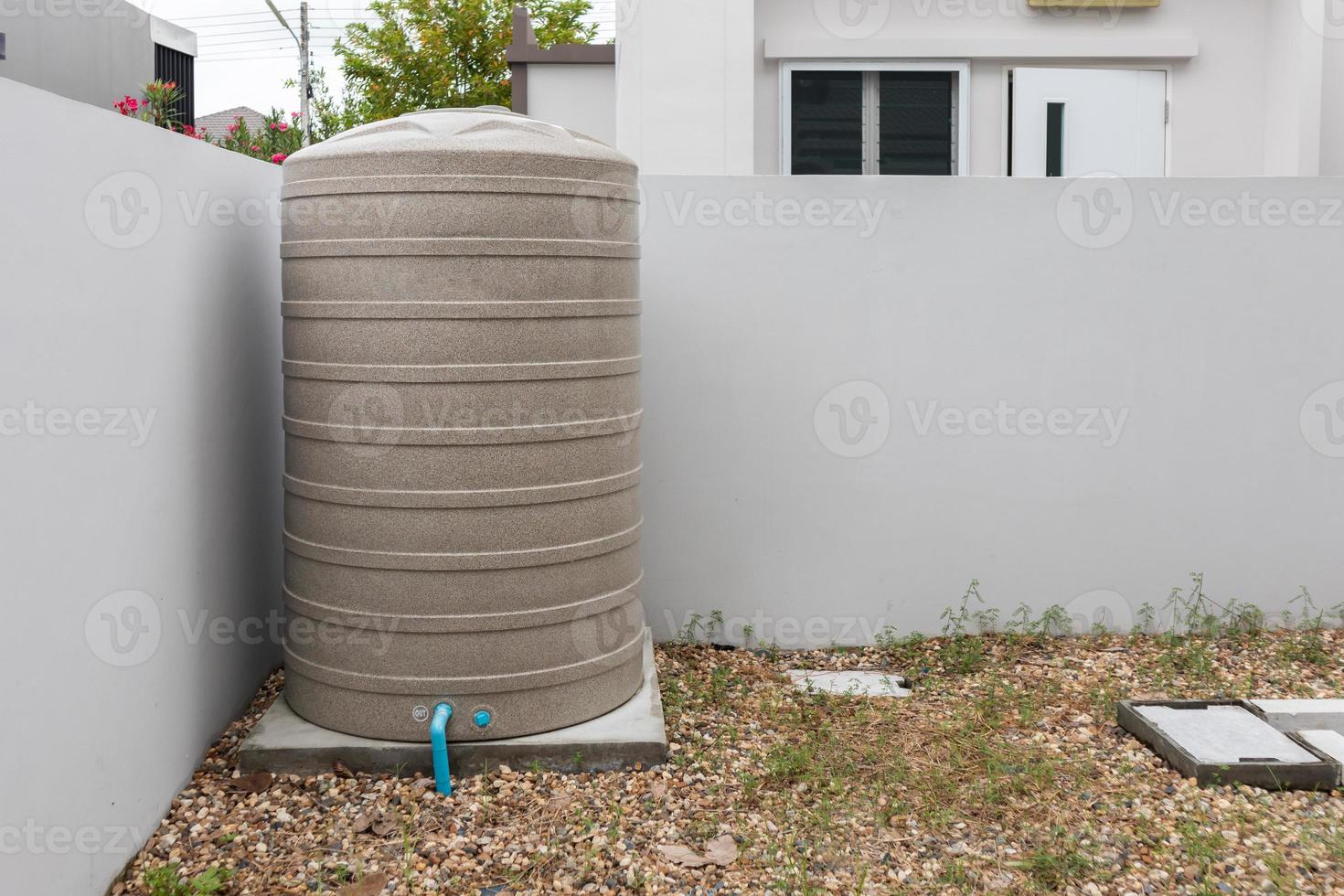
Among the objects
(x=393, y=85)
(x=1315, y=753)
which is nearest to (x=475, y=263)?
(x=1315, y=753)

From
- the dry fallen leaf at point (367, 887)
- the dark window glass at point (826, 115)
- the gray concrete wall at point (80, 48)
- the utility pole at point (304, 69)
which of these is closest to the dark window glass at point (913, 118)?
the dark window glass at point (826, 115)

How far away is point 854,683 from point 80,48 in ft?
33.2

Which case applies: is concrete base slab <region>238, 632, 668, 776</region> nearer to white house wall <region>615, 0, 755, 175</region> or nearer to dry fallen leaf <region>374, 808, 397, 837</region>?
dry fallen leaf <region>374, 808, 397, 837</region>

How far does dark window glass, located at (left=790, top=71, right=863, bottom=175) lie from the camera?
948cm

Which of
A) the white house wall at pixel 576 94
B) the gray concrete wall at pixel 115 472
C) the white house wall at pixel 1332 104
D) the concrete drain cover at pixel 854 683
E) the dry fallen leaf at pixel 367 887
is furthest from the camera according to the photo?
the white house wall at pixel 576 94

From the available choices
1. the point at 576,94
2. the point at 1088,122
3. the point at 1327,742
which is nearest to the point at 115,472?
the point at 1327,742

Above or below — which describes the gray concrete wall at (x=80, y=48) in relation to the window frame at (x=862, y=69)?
above

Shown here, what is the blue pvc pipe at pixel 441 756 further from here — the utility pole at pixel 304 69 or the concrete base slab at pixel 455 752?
the utility pole at pixel 304 69

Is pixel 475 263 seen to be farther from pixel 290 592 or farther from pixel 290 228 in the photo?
pixel 290 592

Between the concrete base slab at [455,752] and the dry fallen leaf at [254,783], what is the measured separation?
0.04 m

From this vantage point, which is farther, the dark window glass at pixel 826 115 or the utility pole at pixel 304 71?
the utility pole at pixel 304 71

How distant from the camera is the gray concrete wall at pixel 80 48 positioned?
10.1 meters

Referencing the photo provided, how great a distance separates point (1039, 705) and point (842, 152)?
597 cm

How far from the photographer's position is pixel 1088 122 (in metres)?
9.59
